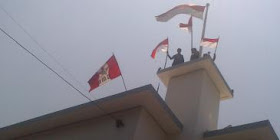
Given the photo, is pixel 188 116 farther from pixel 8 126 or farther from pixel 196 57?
pixel 8 126

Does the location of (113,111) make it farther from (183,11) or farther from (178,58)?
(183,11)

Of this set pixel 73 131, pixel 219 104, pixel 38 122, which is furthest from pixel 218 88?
pixel 38 122

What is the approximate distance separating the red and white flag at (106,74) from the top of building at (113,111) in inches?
32.2

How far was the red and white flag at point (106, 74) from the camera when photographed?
41.8 ft

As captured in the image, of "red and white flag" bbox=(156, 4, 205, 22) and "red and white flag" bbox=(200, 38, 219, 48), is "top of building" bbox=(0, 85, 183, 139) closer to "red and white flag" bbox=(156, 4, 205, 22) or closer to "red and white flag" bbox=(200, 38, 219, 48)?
"red and white flag" bbox=(200, 38, 219, 48)

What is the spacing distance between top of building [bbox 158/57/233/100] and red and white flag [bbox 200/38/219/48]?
3.90 ft

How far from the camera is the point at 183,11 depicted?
55.7ft

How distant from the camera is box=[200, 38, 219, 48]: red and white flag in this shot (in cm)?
1540

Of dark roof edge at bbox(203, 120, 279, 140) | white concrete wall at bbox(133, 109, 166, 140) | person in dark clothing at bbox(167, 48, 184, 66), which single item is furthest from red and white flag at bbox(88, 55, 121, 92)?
dark roof edge at bbox(203, 120, 279, 140)

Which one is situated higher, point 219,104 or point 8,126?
point 8,126

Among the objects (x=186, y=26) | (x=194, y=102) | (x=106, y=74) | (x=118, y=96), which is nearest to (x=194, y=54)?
(x=186, y=26)

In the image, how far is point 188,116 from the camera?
43.6 feet

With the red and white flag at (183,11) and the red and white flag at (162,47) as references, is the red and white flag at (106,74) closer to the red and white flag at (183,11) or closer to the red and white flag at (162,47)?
the red and white flag at (162,47)

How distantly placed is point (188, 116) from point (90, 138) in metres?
3.25
